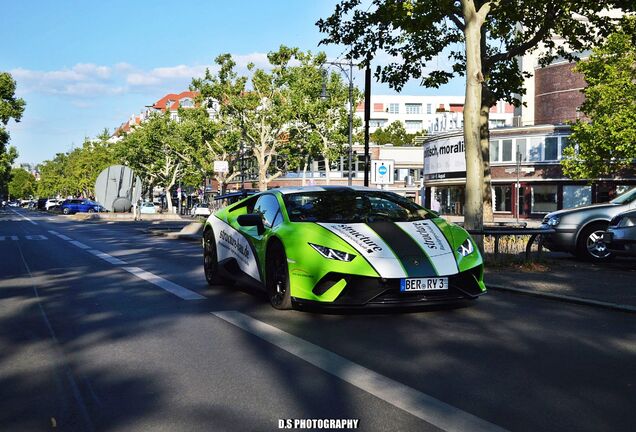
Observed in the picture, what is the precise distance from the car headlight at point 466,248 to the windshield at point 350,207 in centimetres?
66

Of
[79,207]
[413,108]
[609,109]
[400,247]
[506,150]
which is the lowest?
[79,207]

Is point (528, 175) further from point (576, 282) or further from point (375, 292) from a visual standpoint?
point (375, 292)

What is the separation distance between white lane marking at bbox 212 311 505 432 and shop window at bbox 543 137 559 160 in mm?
45599

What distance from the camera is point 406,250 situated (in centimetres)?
632

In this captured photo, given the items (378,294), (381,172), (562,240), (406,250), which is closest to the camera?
(378,294)

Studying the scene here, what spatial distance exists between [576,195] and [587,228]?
37784 millimetres

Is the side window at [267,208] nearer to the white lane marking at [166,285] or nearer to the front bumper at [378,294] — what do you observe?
the white lane marking at [166,285]

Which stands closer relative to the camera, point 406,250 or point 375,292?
point 375,292

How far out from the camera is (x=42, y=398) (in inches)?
159

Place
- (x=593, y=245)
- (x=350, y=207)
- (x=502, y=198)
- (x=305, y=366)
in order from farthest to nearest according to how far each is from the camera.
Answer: (x=502, y=198) → (x=593, y=245) → (x=350, y=207) → (x=305, y=366)

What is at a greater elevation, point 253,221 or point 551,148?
point 551,148

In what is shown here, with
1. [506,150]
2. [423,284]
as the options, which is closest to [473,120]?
[423,284]

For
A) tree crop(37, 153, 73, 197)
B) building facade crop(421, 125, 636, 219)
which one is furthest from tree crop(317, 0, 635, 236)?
tree crop(37, 153, 73, 197)

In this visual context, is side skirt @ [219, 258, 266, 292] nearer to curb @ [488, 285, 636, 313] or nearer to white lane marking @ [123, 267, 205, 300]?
white lane marking @ [123, 267, 205, 300]
